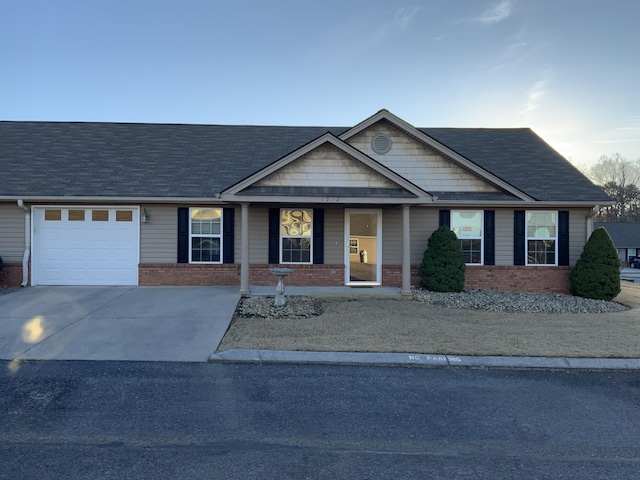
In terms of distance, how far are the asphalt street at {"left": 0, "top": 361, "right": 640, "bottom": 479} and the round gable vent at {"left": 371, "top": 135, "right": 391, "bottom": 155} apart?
314 inches

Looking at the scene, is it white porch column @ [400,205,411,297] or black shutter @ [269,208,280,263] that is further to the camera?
black shutter @ [269,208,280,263]

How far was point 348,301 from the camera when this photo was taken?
9938 millimetres

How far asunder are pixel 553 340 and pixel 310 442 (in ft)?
17.2

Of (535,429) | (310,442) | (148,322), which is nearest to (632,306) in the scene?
(535,429)

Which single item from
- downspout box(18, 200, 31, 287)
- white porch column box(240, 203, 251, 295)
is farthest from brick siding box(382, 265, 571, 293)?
downspout box(18, 200, 31, 287)

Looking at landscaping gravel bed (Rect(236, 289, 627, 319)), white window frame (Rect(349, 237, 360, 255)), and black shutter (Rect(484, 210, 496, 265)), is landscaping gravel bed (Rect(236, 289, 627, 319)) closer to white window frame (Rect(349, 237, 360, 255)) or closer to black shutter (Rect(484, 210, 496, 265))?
black shutter (Rect(484, 210, 496, 265))

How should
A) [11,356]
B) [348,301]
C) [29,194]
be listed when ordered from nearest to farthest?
[11,356] → [348,301] → [29,194]

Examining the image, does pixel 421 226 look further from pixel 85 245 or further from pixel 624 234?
pixel 624 234

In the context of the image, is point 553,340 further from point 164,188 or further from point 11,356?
point 164,188

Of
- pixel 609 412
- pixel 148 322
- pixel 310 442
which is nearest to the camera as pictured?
pixel 310 442

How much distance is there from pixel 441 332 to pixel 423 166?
627cm

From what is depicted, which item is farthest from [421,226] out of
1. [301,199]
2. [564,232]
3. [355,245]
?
[564,232]

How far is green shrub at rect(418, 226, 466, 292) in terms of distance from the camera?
11.0 m

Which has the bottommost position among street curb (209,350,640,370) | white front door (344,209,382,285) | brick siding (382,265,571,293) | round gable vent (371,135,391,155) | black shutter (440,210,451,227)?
street curb (209,350,640,370)
